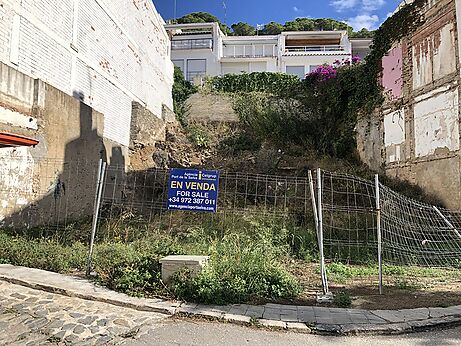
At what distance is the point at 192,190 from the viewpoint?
6867 millimetres

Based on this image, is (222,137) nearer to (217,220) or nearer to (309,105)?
(309,105)

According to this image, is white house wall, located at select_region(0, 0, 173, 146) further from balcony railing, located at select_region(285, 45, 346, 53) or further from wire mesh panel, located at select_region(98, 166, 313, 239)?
balcony railing, located at select_region(285, 45, 346, 53)

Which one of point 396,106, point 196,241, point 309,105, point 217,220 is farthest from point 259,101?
point 196,241

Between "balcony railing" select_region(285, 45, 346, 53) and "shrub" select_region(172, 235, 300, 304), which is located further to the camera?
"balcony railing" select_region(285, 45, 346, 53)

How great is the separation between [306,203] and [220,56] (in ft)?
99.0

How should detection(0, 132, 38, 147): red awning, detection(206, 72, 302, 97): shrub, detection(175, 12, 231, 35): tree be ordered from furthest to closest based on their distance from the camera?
detection(175, 12, 231, 35): tree, detection(206, 72, 302, 97): shrub, detection(0, 132, 38, 147): red awning

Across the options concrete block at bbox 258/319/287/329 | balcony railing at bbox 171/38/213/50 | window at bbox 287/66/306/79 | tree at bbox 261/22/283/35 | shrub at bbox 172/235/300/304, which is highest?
tree at bbox 261/22/283/35

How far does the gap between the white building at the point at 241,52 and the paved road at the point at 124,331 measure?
3391 centimetres

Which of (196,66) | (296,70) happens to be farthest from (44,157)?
(296,70)

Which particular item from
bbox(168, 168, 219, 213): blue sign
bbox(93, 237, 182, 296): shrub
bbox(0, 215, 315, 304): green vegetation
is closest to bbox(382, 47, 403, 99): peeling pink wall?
bbox(0, 215, 315, 304): green vegetation

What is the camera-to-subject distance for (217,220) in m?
9.59

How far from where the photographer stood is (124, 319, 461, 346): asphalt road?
4.18 meters

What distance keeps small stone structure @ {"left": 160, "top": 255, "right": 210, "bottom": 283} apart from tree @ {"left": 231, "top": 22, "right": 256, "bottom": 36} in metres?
49.1

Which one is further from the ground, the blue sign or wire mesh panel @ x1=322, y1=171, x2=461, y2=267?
the blue sign
